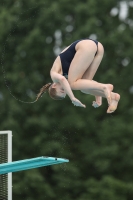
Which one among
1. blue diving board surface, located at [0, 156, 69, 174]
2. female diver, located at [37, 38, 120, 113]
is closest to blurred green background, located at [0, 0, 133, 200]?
blue diving board surface, located at [0, 156, 69, 174]

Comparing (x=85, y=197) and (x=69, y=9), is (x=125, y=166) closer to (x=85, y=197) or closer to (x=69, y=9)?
(x=85, y=197)

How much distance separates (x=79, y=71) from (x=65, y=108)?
11076 mm

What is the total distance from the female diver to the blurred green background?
10163 millimetres

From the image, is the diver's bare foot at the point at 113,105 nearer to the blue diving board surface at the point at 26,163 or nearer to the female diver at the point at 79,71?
the female diver at the point at 79,71

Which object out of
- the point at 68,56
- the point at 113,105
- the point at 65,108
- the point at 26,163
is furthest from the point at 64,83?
the point at 65,108

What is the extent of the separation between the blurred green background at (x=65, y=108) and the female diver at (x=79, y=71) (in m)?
10.2

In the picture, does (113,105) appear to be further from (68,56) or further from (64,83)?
(68,56)

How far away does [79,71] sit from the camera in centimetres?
813

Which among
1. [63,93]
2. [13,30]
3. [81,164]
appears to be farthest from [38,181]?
[63,93]

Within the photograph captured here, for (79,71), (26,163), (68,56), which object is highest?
(68,56)

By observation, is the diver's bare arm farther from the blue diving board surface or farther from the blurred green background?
the blurred green background

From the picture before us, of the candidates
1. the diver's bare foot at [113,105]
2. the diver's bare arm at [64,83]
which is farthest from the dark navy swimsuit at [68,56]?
the diver's bare foot at [113,105]

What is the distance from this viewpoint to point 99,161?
18.5 m

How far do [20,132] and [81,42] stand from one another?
11.6 metres
